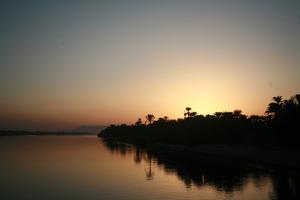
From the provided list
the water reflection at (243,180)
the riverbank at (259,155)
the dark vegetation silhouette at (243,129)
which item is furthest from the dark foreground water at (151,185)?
the dark vegetation silhouette at (243,129)

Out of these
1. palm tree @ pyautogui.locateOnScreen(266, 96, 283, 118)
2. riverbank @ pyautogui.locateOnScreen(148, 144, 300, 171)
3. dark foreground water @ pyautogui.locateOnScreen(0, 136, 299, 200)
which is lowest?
dark foreground water @ pyautogui.locateOnScreen(0, 136, 299, 200)

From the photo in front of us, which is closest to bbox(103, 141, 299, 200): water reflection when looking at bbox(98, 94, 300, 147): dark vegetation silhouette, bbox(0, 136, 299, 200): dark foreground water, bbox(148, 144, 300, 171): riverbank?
bbox(0, 136, 299, 200): dark foreground water

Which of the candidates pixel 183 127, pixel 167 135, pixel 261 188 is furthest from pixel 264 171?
pixel 167 135

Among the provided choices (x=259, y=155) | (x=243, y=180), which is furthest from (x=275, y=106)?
(x=243, y=180)

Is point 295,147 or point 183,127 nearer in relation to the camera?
point 295,147

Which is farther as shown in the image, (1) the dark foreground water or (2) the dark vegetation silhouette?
(2) the dark vegetation silhouette

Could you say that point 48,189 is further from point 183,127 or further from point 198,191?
point 183,127

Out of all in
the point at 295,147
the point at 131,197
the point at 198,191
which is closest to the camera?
the point at 131,197

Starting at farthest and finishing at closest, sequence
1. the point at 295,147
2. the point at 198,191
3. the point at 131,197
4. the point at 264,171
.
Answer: the point at 295,147 → the point at 264,171 → the point at 198,191 → the point at 131,197

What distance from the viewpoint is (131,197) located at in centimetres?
2720

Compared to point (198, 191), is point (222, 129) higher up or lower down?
higher up

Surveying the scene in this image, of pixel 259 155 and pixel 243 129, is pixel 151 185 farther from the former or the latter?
pixel 243 129

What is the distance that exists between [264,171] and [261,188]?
38.7 ft

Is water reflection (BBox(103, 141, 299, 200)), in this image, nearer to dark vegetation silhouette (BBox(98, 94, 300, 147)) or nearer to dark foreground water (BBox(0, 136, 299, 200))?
dark foreground water (BBox(0, 136, 299, 200))
